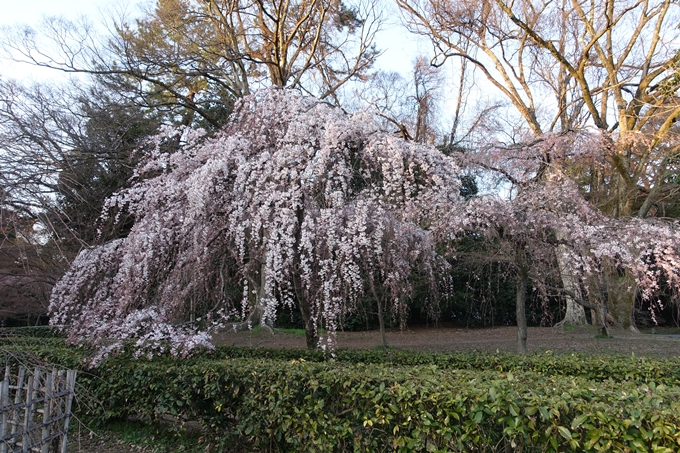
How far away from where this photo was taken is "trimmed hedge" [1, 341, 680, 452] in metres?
2.56

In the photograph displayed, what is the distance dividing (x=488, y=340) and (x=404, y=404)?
998 cm

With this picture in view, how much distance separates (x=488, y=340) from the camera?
1217 centimetres

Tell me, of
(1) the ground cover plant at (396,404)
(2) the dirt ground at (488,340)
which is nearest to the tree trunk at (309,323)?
(1) the ground cover plant at (396,404)

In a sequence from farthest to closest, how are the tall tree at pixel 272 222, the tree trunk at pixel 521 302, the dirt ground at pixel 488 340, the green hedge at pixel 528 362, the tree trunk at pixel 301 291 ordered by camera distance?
the dirt ground at pixel 488 340 → the tree trunk at pixel 521 302 → the tree trunk at pixel 301 291 → the tall tree at pixel 272 222 → the green hedge at pixel 528 362

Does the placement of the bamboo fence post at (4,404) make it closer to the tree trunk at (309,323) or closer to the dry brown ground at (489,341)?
the tree trunk at (309,323)

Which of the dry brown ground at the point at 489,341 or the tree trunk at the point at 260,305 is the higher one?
the tree trunk at the point at 260,305

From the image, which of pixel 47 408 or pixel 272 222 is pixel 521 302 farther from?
pixel 47 408

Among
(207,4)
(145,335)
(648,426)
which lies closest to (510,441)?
(648,426)

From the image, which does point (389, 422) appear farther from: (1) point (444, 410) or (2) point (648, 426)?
(2) point (648, 426)

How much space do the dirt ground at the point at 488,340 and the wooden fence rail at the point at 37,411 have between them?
6.11 meters

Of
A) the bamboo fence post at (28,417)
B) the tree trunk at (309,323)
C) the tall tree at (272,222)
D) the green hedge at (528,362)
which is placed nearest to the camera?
the bamboo fence post at (28,417)

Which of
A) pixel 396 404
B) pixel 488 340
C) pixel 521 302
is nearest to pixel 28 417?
pixel 396 404

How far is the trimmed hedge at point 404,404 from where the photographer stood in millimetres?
2562

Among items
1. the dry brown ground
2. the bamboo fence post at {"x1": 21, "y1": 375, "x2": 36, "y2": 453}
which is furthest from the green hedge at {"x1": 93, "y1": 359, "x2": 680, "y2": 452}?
the dry brown ground
